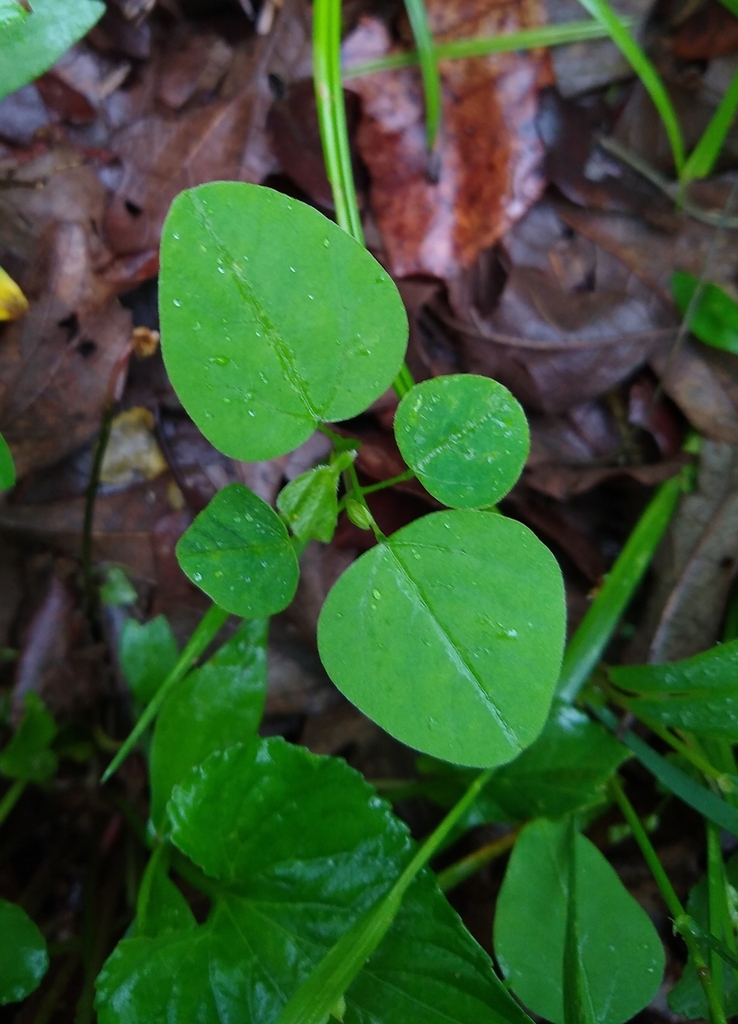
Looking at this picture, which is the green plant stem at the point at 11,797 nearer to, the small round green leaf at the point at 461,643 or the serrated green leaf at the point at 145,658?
the serrated green leaf at the point at 145,658

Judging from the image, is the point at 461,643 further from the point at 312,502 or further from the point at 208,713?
the point at 208,713

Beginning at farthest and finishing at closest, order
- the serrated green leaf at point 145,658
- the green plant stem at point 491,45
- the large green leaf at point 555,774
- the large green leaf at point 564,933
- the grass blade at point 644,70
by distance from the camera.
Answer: the green plant stem at point 491,45, the grass blade at point 644,70, the serrated green leaf at point 145,658, the large green leaf at point 555,774, the large green leaf at point 564,933

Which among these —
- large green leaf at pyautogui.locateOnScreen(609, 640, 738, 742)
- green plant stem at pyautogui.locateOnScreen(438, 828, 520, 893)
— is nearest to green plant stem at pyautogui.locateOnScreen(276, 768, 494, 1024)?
green plant stem at pyautogui.locateOnScreen(438, 828, 520, 893)

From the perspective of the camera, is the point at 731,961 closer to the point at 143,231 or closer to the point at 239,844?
the point at 239,844

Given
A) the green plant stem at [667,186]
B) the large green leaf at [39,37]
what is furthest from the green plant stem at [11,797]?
the green plant stem at [667,186]

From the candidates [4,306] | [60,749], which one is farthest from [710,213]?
[60,749]

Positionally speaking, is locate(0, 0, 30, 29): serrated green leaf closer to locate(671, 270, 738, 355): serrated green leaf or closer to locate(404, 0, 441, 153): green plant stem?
locate(404, 0, 441, 153): green plant stem

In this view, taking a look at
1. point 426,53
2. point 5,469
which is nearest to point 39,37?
point 5,469
